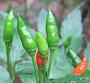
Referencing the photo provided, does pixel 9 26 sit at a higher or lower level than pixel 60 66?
higher

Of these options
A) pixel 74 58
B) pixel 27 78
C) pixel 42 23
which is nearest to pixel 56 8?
pixel 42 23

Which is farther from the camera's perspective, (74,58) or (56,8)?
(56,8)

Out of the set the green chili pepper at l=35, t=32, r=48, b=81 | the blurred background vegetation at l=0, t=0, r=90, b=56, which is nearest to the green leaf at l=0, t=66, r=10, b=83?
the green chili pepper at l=35, t=32, r=48, b=81

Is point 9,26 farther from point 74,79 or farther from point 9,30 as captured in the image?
point 74,79

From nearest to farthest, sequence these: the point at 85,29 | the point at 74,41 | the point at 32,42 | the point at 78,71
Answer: the point at 32,42, the point at 78,71, the point at 74,41, the point at 85,29

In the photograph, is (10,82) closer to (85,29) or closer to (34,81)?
(34,81)

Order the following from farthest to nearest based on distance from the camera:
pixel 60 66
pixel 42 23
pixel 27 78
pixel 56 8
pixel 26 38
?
1. pixel 56 8
2. pixel 42 23
3. pixel 60 66
4. pixel 27 78
5. pixel 26 38

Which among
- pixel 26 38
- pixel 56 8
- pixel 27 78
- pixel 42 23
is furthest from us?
pixel 56 8

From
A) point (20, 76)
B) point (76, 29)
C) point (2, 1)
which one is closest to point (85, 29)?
point (2, 1)
